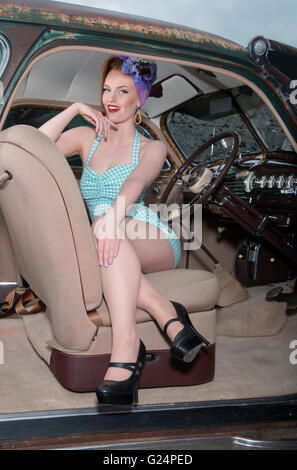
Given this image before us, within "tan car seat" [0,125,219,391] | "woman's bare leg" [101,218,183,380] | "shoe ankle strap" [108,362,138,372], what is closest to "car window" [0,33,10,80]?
"tan car seat" [0,125,219,391]

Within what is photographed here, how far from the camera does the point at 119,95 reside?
200 centimetres

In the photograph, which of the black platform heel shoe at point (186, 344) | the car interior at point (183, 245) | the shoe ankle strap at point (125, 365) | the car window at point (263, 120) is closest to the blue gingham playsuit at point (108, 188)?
the car interior at point (183, 245)

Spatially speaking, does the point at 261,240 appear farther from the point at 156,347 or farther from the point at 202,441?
the point at 202,441

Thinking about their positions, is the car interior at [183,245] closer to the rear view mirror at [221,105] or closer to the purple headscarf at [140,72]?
the rear view mirror at [221,105]

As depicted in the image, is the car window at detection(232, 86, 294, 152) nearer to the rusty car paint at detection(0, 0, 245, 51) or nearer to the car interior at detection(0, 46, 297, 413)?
the car interior at detection(0, 46, 297, 413)

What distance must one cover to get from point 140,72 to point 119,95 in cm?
13

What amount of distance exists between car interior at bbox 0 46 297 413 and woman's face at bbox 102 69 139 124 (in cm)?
34

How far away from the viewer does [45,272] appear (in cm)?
173

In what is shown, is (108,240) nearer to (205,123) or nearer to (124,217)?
(124,217)

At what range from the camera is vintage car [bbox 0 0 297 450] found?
63.6 inches

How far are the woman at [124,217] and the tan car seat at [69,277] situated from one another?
0.08 meters

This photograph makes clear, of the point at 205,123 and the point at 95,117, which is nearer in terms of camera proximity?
the point at 95,117

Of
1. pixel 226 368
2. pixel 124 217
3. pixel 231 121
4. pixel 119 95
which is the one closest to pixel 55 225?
pixel 124 217

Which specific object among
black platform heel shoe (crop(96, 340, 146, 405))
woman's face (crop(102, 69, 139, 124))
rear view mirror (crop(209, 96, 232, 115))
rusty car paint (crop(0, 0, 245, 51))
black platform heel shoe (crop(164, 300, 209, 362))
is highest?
rusty car paint (crop(0, 0, 245, 51))
